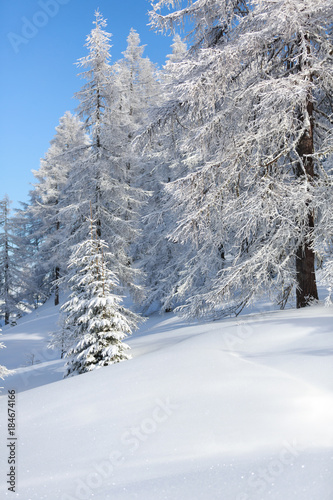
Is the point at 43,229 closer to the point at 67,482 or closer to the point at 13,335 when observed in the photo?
the point at 13,335

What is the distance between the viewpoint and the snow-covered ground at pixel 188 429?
1.84 meters

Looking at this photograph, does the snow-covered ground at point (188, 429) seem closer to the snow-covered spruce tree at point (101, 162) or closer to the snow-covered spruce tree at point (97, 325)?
the snow-covered spruce tree at point (97, 325)

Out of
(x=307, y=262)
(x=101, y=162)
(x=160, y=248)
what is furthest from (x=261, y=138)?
(x=160, y=248)

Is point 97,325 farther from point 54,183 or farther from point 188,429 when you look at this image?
point 54,183

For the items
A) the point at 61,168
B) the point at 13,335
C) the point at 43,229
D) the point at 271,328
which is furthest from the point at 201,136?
the point at 43,229

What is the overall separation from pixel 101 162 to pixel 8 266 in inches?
791

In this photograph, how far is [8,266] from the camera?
29.2m

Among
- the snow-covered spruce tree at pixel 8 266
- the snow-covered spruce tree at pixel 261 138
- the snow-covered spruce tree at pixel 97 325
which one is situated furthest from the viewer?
the snow-covered spruce tree at pixel 8 266

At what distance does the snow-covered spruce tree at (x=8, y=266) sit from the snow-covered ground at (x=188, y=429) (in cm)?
2804

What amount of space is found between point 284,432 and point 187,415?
0.71 metres

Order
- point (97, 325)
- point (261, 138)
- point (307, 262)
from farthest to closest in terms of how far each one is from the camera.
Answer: point (97, 325), point (307, 262), point (261, 138)

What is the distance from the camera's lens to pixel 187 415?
2441mm

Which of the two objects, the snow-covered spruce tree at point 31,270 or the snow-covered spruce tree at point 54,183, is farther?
the snow-covered spruce tree at point 31,270

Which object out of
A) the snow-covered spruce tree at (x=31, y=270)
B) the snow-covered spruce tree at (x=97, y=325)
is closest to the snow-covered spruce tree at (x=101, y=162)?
the snow-covered spruce tree at (x=97, y=325)
